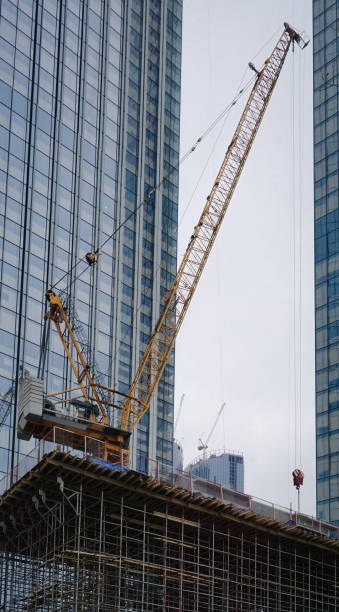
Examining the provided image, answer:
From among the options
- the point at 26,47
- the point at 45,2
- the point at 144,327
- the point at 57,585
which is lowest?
→ the point at 57,585

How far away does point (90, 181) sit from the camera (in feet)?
412

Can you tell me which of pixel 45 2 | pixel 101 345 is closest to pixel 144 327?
pixel 101 345

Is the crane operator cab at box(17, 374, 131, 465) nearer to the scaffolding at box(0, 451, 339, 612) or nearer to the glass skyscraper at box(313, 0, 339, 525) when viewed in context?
the scaffolding at box(0, 451, 339, 612)

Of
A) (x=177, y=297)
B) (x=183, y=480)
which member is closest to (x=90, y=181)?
(x=177, y=297)

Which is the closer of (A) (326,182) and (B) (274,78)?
(B) (274,78)

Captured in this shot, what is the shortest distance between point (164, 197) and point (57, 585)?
89.8m

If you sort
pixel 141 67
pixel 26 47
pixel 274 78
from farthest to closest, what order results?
1. pixel 141 67
2. pixel 26 47
3. pixel 274 78

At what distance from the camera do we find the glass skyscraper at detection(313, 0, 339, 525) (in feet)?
388

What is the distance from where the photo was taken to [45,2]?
404ft

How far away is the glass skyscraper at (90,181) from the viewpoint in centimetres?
11031

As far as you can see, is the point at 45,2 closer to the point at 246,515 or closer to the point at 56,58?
the point at 56,58

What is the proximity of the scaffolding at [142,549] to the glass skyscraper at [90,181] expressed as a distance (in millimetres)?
38683

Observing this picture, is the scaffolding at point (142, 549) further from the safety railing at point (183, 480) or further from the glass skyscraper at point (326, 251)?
the glass skyscraper at point (326, 251)

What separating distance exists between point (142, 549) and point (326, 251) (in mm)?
71758
